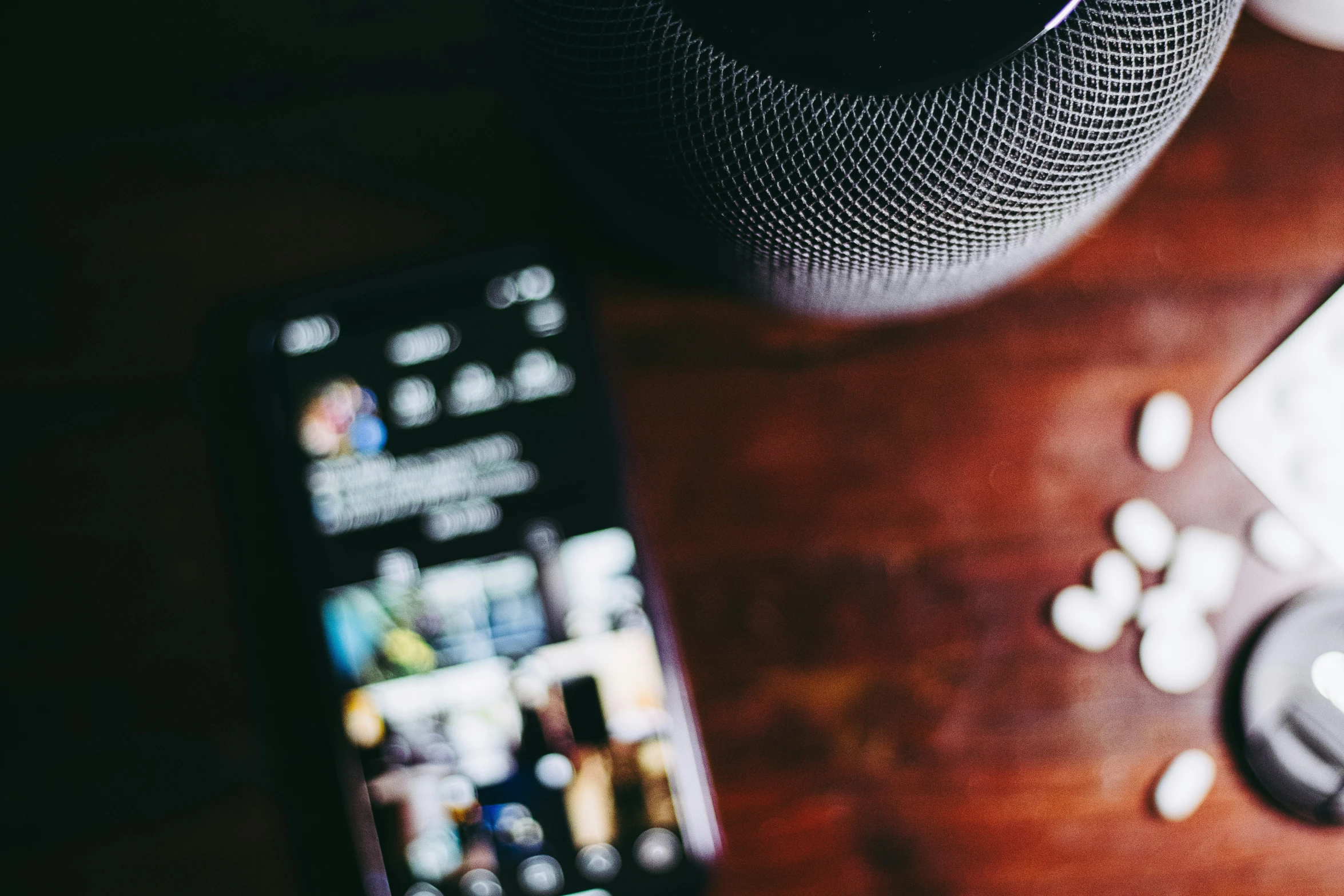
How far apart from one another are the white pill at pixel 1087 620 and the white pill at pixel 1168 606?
0.04 ft

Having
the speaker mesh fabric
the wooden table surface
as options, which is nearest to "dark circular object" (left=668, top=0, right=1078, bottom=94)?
the speaker mesh fabric

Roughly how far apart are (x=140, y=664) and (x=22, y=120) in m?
0.28

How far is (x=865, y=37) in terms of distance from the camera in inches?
9.5

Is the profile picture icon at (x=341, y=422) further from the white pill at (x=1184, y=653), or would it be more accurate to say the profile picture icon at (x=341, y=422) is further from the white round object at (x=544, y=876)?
the white pill at (x=1184, y=653)

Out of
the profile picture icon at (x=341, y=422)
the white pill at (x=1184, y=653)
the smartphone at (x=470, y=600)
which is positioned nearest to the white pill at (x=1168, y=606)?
the white pill at (x=1184, y=653)

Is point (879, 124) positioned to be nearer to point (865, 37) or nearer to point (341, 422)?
point (865, 37)


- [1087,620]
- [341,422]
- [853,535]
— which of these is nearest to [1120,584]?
[1087,620]

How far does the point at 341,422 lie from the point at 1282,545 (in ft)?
1.47

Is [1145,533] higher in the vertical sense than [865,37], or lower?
lower

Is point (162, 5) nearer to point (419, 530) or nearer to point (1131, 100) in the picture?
point (419, 530)

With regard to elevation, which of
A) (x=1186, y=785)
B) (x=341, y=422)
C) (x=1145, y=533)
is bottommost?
(x=1186, y=785)

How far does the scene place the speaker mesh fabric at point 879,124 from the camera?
23 cm

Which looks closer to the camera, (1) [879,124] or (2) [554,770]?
(1) [879,124]

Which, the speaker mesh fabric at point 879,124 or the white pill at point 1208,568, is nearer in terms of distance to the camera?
the speaker mesh fabric at point 879,124
